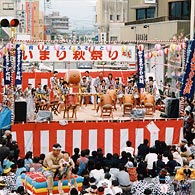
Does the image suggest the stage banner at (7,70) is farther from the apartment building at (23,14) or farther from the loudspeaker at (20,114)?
the apartment building at (23,14)

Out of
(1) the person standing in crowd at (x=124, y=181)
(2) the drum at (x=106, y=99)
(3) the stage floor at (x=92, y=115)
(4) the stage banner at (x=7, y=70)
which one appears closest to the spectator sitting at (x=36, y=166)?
(1) the person standing in crowd at (x=124, y=181)

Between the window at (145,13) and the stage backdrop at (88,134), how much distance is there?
30646 millimetres

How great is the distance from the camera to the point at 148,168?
13.4m

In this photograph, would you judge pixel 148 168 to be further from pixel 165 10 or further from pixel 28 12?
pixel 28 12

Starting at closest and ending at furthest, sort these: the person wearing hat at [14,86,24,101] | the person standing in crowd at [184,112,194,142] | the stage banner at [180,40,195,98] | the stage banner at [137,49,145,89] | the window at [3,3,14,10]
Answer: the stage banner at [180,40,195,98] < the person standing in crowd at [184,112,194,142] < the person wearing hat at [14,86,24,101] < the stage banner at [137,49,145,89] < the window at [3,3,14,10]

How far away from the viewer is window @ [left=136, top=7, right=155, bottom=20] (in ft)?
152

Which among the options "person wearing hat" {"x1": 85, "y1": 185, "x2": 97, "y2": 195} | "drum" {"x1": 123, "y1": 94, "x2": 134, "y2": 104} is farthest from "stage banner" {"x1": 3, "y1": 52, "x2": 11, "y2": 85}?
"person wearing hat" {"x1": 85, "y1": 185, "x2": 97, "y2": 195}

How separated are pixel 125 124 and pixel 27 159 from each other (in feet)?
15.4

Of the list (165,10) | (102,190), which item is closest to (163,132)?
(102,190)

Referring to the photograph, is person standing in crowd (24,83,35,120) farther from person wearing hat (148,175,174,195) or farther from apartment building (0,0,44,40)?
apartment building (0,0,44,40)

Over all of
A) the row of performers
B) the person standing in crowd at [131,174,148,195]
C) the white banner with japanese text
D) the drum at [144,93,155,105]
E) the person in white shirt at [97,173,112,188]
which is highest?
the white banner with japanese text

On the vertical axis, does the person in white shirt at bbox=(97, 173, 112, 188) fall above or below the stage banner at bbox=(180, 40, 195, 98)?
below

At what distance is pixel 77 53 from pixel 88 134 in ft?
24.7

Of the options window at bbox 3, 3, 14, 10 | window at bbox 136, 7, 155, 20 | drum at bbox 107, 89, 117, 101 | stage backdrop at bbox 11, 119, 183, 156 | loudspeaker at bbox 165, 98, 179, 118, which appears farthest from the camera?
window at bbox 3, 3, 14, 10
